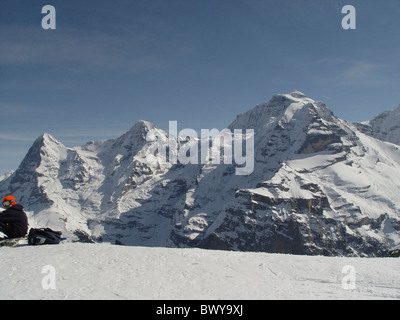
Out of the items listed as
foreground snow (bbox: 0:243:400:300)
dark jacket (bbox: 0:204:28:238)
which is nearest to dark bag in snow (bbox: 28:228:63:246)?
dark jacket (bbox: 0:204:28:238)

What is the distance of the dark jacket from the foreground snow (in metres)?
1.21

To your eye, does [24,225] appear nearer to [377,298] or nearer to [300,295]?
[300,295]

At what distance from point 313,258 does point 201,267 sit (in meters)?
→ 6.19

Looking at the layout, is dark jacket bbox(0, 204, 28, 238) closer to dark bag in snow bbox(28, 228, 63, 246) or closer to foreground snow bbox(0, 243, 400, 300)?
dark bag in snow bbox(28, 228, 63, 246)

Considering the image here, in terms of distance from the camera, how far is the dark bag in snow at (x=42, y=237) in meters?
20.4

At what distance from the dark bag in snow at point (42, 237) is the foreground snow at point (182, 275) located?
2.36 ft

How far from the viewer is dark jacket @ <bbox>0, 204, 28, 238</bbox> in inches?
776

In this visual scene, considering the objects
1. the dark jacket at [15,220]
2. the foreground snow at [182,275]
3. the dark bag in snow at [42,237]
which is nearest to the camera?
the foreground snow at [182,275]

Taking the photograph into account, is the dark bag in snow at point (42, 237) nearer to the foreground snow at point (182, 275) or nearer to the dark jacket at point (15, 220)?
the dark jacket at point (15, 220)

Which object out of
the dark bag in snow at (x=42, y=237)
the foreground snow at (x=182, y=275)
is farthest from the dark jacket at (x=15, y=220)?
the foreground snow at (x=182, y=275)

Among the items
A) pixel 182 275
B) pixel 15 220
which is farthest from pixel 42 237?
pixel 182 275

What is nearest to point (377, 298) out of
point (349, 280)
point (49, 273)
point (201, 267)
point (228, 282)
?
point (349, 280)

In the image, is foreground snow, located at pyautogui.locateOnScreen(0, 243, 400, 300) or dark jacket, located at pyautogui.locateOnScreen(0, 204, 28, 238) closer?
foreground snow, located at pyautogui.locateOnScreen(0, 243, 400, 300)
